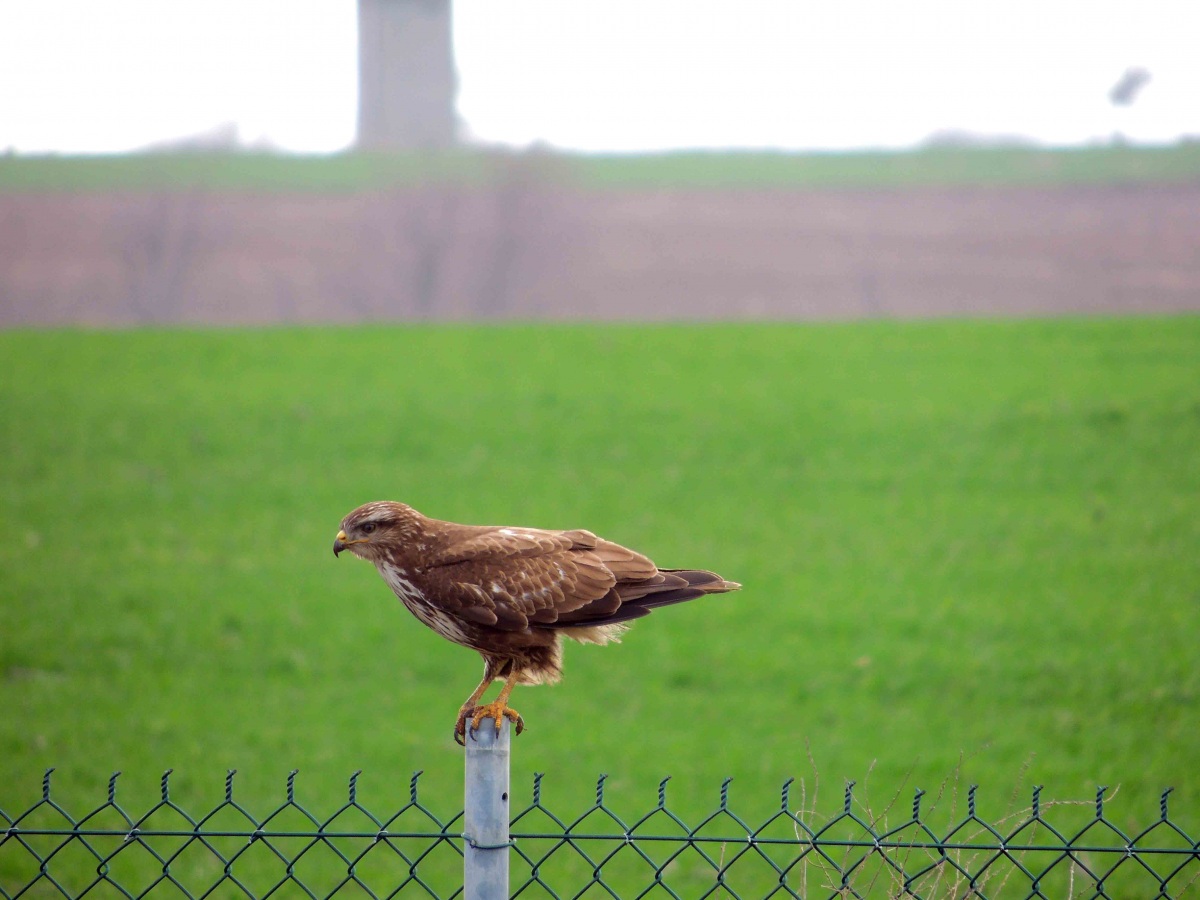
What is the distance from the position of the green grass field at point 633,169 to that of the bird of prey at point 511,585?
34.4m

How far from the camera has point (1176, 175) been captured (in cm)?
3478

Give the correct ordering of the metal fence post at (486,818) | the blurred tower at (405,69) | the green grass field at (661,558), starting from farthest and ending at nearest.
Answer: the blurred tower at (405,69)
the green grass field at (661,558)
the metal fence post at (486,818)

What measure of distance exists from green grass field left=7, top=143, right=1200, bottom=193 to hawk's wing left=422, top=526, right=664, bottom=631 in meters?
34.4

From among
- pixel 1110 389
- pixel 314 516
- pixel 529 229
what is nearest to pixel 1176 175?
pixel 529 229

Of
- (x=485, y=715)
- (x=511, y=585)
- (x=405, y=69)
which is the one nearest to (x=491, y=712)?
(x=485, y=715)

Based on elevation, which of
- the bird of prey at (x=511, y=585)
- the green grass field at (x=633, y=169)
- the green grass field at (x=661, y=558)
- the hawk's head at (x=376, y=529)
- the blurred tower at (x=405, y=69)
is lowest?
the green grass field at (x=661, y=558)

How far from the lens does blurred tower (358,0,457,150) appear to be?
66.4m

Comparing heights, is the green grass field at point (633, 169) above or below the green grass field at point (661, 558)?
above

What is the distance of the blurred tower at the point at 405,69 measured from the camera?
66.4 meters

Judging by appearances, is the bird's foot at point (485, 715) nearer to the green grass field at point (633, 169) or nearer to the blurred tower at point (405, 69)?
the green grass field at point (633, 169)

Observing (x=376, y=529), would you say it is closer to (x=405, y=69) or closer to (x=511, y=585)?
(x=511, y=585)

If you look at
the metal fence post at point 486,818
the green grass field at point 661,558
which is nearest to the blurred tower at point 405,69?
the green grass field at point 661,558

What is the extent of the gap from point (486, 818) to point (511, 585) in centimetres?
91

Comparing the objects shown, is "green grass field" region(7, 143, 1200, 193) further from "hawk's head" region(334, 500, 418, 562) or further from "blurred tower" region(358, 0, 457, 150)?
"hawk's head" region(334, 500, 418, 562)
